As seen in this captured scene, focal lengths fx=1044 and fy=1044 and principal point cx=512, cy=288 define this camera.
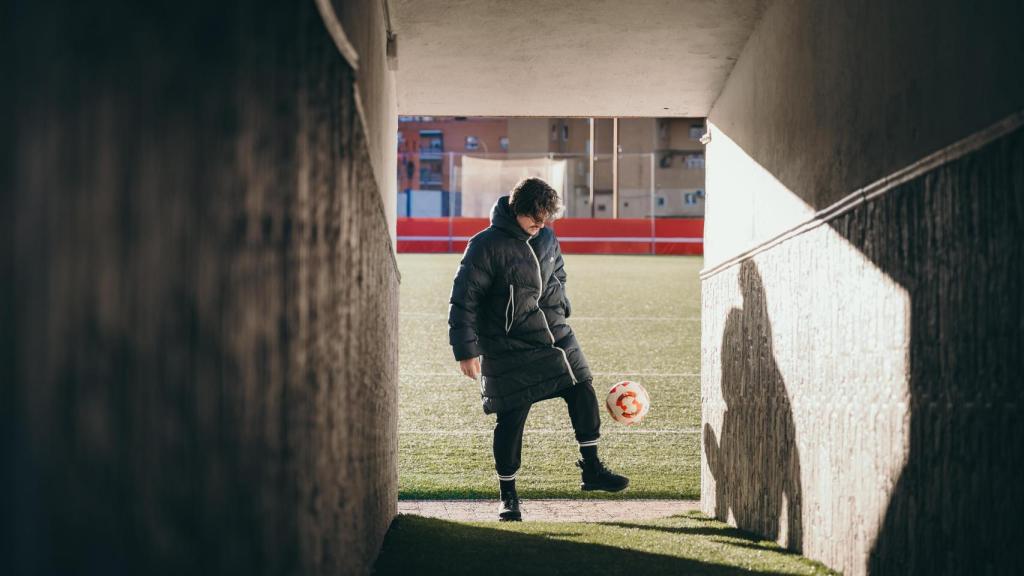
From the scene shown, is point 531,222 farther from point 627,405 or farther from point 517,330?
point 627,405

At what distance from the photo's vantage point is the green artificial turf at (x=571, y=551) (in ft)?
12.7

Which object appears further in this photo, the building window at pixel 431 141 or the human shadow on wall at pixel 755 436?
the building window at pixel 431 141

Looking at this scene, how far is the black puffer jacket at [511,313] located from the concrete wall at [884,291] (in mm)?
1009

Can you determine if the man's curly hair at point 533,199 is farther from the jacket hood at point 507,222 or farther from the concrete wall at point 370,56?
the concrete wall at point 370,56

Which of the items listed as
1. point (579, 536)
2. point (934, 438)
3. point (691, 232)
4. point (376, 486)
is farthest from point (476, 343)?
point (691, 232)

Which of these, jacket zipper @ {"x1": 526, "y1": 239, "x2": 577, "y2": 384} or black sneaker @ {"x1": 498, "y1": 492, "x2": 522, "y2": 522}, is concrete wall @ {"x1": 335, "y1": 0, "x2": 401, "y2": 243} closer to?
jacket zipper @ {"x1": 526, "y1": 239, "x2": 577, "y2": 384}

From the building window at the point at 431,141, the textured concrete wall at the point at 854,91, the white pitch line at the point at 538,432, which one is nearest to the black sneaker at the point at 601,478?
the textured concrete wall at the point at 854,91

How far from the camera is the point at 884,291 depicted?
3.33 metres

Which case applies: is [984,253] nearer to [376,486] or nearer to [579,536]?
[376,486]

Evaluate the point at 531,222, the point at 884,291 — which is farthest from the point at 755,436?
the point at 884,291

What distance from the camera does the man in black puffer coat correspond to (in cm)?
551

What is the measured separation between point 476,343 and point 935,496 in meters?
2.88

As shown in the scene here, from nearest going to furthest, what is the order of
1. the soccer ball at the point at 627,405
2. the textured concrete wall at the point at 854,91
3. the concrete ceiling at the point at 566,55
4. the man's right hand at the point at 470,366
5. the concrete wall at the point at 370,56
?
the textured concrete wall at the point at 854,91 < the concrete wall at the point at 370,56 < the concrete ceiling at the point at 566,55 < the man's right hand at the point at 470,366 < the soccer ball at the point at 627,405

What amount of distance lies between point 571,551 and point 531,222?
1.95 metres
